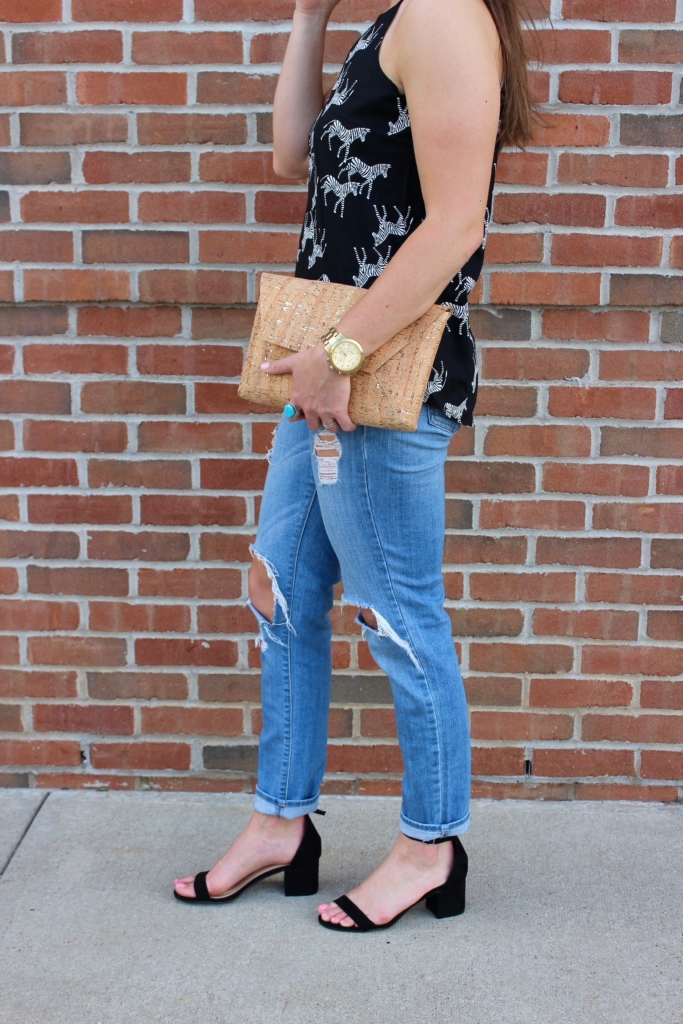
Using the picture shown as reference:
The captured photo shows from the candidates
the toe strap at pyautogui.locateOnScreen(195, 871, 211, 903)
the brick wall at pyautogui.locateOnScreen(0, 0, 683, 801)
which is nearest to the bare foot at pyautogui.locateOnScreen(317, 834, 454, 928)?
the toe strap at pyautogui.locateOnScreen(195, 871, 211, 903)

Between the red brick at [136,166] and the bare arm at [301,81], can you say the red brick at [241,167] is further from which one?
the bare arm at [301,81]

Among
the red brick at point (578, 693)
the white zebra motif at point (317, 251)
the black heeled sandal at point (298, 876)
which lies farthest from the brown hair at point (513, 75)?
the black heeled sandal at point (298, 876)

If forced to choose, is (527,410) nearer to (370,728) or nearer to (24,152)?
(370,728)

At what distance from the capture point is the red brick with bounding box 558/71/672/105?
2.26 m

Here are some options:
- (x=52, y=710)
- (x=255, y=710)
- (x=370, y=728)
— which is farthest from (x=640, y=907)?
(x=52, y=710)

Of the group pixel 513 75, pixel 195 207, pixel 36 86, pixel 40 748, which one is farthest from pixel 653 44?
pixel 40 748

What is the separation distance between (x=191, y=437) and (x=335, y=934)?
4.01 ft

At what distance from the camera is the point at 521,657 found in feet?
8.21

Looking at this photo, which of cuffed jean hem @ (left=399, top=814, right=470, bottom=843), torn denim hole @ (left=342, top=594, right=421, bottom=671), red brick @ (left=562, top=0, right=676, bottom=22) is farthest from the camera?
red brick @ (left=562, top=0, right=676, bottom=22)

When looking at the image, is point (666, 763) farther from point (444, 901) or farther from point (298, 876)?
point (298, 876)

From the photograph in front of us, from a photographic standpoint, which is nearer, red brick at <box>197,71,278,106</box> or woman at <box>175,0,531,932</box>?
woman at <box>175,0,531,932</box>

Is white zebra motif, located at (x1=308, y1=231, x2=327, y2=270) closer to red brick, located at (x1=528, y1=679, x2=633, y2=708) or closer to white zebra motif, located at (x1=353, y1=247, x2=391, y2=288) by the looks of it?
white zebra motif, located at (x1=353, y1=247, x2=391, y2=288)

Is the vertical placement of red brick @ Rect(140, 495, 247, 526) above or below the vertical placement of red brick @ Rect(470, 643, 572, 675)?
above

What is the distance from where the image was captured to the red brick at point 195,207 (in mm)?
2350
